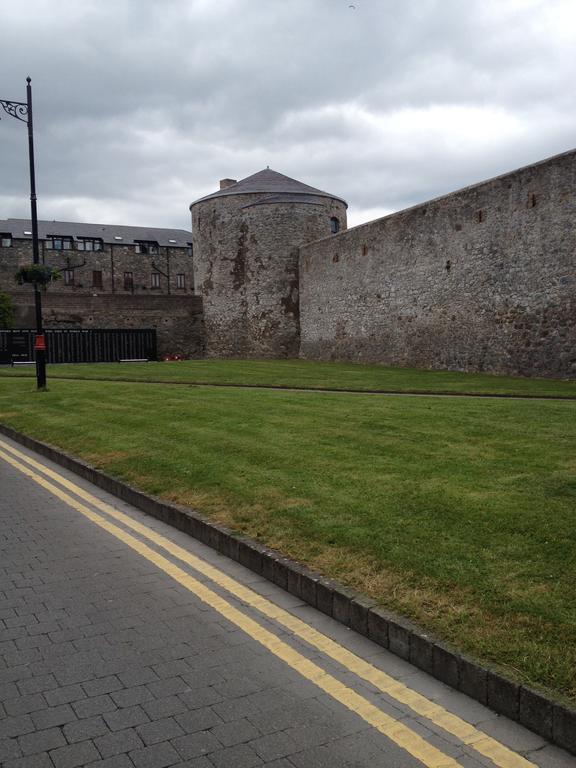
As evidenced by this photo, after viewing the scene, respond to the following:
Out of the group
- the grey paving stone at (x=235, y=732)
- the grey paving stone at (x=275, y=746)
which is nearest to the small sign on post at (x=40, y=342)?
the grey paving stone at (x=235, y=732)

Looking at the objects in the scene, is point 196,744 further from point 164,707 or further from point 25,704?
point 25,704

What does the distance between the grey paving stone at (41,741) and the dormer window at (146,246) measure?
71036 millimetres

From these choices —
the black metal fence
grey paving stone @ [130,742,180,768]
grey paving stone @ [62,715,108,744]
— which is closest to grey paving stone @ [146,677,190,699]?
grey paving stone @ [62,715,108,744]

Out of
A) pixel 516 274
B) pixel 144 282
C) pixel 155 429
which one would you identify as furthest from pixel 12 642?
pixel 144 282

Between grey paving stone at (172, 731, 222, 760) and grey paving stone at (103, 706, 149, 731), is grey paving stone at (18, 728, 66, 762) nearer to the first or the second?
grey paving stone at (103, 706, 149, 731)

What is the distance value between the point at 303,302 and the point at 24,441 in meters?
28.2

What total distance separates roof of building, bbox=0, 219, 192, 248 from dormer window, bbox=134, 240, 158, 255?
21.8 inches

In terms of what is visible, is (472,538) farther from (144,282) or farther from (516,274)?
(144,282)

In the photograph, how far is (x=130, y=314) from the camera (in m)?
41.5

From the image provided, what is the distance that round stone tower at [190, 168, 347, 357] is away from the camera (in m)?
40.9

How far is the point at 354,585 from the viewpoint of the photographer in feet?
15.0

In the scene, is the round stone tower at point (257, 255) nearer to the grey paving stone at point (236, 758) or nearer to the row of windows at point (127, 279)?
the row of windows at point (127, 279)

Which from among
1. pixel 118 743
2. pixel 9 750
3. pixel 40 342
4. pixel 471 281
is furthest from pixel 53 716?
pixel 471 281

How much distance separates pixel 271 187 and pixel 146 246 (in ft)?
106
